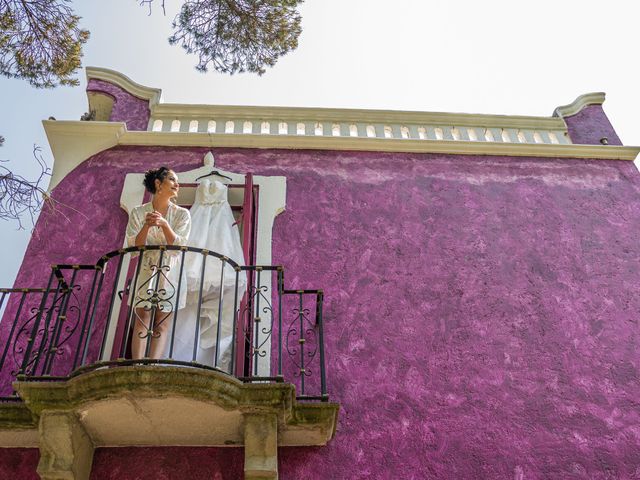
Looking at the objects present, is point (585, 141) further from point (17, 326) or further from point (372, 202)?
point (17, 326)

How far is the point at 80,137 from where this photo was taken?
7918 millimetres

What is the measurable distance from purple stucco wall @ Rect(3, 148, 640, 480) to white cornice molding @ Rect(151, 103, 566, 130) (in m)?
0.68

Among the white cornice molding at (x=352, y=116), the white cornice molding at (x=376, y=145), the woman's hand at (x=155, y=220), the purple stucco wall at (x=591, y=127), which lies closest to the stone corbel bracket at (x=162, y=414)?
the woman's hand at (x=155, y=220)

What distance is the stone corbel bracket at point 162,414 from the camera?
481cm

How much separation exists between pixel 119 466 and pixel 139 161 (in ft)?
Result: 11.9

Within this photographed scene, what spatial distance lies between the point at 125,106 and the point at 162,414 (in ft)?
15.0

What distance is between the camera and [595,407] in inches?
238

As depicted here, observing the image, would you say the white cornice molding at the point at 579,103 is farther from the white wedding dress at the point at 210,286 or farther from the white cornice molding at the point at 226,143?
the white wedding dress at the point at 210,286

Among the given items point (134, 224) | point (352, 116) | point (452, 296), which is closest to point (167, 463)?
point (134, 224)

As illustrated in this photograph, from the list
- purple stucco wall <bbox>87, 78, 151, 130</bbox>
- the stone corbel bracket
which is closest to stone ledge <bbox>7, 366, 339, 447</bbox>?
the stone corbel bracket

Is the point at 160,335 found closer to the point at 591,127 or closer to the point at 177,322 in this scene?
the point at 177,322

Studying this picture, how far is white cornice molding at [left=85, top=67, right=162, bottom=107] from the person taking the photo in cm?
856

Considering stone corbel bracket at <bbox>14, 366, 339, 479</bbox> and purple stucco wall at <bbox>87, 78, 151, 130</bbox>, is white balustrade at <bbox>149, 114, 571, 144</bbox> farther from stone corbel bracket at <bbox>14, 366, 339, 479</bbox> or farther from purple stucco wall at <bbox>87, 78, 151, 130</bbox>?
stone corbel bracket at <bbox>14, 366, 339, 479</bbox>

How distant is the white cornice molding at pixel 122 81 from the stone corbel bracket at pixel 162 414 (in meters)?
4.51
